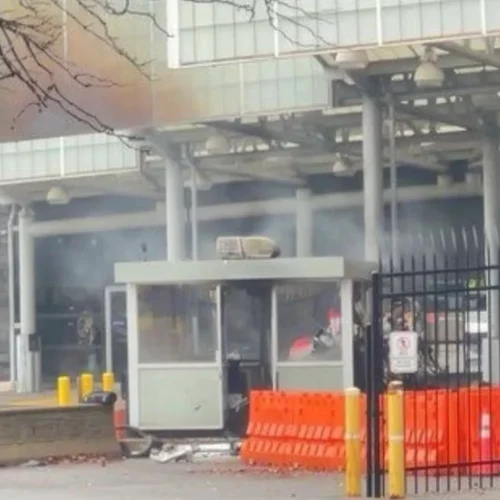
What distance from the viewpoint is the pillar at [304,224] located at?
138 ft

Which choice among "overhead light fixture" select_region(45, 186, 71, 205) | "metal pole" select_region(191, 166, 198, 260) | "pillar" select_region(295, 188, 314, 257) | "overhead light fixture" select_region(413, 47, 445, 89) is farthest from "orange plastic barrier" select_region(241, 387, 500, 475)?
"overhead light fixture" select_region(45, 186, 71, 205)

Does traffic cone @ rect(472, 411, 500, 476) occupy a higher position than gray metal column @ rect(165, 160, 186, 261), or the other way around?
gray metal column @ rect(165, 160, 186, 261)

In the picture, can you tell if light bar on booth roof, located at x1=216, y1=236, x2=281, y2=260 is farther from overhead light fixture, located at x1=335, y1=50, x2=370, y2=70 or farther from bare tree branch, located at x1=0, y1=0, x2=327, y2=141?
overhead light fixture, located at x1=335, y1=50, x2=370, y2=70

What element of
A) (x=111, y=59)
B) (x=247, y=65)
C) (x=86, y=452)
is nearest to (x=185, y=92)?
(x=247, y=65)

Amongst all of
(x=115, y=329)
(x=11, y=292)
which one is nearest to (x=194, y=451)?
(x=115, y=329)

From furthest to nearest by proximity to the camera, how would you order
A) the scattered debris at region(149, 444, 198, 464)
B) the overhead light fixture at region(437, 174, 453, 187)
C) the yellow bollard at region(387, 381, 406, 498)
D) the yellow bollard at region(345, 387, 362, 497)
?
the overhead light fixture at region(437, 174, 453, 187) < the scattered debris at region(149, 444, 198, 464) < the yellow bollard at region(345, 387, 362, 497) < the yellow bollard at region(387, 381, 406, 498)

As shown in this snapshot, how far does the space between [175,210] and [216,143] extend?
3070mm

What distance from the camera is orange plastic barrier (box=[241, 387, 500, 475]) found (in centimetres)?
1764

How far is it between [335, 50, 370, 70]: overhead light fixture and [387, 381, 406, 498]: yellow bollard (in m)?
14.3

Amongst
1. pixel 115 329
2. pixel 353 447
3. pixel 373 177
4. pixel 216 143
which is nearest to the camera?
pixel 353 447

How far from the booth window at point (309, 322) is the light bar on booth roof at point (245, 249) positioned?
2.32 feet

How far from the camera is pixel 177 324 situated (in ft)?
77.4

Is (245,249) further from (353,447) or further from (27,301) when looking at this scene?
(27,301)

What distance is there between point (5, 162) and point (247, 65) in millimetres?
10236
